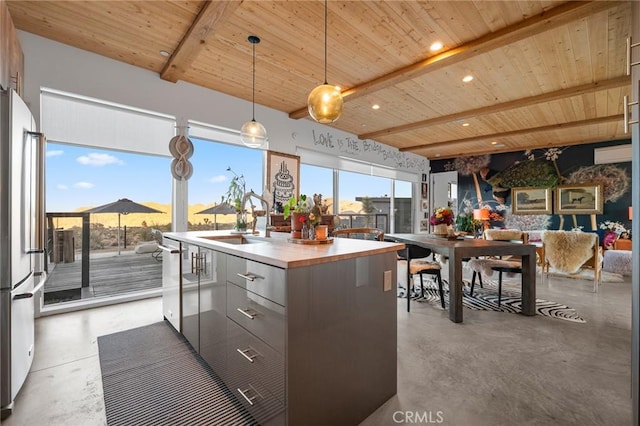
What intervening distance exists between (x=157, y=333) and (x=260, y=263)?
1937 millimetres

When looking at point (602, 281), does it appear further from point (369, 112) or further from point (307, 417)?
point (307, 417)

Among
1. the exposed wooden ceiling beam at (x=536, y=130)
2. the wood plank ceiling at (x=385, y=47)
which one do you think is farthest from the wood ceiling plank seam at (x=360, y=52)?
the exposed wooden ceiling beam at (x=536, y=130)

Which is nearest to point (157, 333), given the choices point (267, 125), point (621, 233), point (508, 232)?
point (267, 125)

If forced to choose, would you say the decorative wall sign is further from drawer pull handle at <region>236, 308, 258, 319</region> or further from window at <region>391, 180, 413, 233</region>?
drawer pull handle at <region>236, 308, 258, 319</region>

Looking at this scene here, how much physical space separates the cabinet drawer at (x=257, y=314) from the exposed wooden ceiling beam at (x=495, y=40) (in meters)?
3.16

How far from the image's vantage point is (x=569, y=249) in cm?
436

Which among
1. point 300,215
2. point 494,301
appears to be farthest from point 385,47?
point 494,301

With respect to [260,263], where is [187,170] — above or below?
above

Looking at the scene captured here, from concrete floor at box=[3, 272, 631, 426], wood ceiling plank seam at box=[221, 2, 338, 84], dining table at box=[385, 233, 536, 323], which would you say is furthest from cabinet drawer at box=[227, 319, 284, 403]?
wood ceiling plank seam at box=[221, 2, 338, 84]

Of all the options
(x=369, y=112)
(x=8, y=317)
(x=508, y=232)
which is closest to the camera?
(x=8, y=317)

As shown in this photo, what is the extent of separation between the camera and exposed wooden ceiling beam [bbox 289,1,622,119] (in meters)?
2.34

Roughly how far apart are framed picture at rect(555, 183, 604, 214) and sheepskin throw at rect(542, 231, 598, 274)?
3.28m

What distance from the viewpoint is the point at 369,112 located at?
506cm

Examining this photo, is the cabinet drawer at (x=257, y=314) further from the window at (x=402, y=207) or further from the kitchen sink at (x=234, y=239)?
the window at (x=402, y=207)
